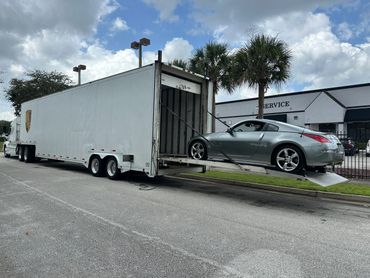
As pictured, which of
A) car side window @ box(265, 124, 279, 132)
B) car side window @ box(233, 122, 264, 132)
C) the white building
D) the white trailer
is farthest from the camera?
the white building

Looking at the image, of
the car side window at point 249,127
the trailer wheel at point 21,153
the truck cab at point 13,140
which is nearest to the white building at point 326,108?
the car side window at point 249,127

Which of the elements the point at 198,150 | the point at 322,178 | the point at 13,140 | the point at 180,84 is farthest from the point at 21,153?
the point at 322,178

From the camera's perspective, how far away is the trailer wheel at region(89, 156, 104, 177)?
11602mm

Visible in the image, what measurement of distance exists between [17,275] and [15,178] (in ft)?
29.3

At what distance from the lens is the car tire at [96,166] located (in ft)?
38.1

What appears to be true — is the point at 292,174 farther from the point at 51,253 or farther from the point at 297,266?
the point at 51,253

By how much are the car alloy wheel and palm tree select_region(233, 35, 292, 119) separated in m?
10.4

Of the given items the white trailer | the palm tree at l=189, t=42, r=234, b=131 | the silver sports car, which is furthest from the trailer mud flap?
the palm tree at l=189, t=42, r=234, b=131

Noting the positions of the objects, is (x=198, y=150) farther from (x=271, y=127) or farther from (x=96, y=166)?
(x=96, y=166)

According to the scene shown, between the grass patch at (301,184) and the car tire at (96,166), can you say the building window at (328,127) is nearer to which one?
the grass patch at (301,184)

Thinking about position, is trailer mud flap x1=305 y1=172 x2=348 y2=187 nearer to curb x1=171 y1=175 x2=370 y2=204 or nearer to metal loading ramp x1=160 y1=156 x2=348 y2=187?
metal loading ramp x1=160 y1=156 x2=348 y2=187

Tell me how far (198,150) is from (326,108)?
100 feet

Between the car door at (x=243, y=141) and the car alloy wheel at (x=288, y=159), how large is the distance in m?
0.64

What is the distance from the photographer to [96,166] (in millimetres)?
11930
